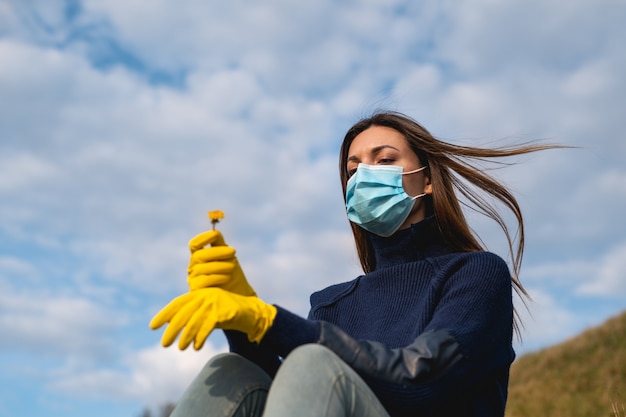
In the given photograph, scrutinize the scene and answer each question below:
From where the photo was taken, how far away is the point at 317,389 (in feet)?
6.77

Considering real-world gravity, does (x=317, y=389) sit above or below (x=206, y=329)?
below

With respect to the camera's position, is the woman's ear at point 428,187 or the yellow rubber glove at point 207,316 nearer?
the yellow rubber glove at point 207,316

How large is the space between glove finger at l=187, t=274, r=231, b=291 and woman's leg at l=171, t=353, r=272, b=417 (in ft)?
1.14

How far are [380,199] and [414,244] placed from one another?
0.30 m

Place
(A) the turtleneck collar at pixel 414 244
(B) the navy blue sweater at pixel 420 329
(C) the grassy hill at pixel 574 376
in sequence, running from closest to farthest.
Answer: (B) the navy blue sweater at pixel 420 329 → (A) the turtleneck collar at pixel 414 244 → (C) the grassy hill at pixel 574 376

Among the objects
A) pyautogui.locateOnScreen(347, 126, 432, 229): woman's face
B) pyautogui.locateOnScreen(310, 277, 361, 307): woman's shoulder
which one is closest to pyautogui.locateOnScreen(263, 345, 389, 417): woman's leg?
pyautogui.locateOnScreen(310, 277, 361, 307): woman's shoulder

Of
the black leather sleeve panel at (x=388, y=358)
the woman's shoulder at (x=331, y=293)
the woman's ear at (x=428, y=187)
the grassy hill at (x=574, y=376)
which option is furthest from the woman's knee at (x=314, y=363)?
the grassy hill at (x=574, y=376)

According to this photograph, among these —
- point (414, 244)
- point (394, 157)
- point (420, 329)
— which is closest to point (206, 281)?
point (420, 329)

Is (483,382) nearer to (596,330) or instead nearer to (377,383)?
(377,383)

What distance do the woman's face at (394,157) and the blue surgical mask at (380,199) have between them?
0.04 meters

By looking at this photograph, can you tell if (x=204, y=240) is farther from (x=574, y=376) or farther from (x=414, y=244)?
(x=574, y=376)

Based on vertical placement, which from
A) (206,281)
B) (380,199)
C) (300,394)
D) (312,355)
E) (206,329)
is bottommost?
(300,394)

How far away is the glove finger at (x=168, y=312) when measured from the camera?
2.26 meters

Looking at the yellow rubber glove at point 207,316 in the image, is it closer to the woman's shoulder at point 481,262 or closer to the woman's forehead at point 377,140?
the woman's shoulder at point 481,262
